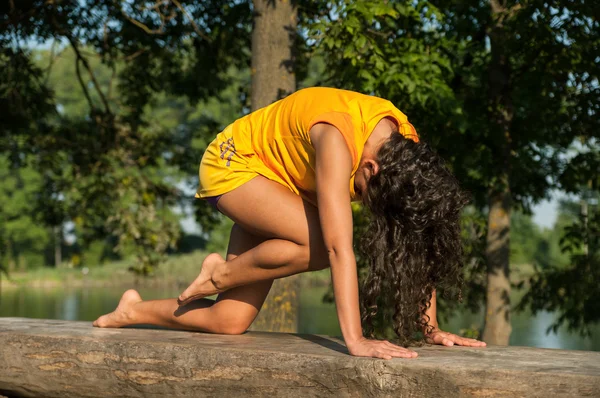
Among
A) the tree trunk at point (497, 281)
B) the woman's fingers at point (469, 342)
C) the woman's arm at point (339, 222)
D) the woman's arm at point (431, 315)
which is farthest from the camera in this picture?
the tree trunk at point (497, 281)

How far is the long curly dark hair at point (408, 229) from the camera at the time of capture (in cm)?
346

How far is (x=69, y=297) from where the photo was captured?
31.5 m

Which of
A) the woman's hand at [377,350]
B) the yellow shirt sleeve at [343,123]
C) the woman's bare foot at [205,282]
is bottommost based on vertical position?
the woman's hand at [377,350]

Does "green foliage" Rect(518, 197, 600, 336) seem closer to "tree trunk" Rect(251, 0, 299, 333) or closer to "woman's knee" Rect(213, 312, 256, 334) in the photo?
"tree trunk" Rect(251, 0, 299, 333)

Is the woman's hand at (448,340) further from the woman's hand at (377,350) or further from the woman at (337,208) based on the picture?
the woman's hand at (377,350)

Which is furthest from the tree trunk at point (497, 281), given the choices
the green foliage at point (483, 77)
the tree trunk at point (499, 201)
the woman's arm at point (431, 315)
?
the woman's arm at point (431, 315)

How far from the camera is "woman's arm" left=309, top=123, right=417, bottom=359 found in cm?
330

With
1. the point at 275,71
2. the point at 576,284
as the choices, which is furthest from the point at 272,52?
the point at 576,284

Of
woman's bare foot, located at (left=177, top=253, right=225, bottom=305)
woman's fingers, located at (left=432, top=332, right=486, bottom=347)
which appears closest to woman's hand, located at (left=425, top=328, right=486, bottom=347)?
woman's fingers, located at (left=432, top=332, right=486, bottom=347)

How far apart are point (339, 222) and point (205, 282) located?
961 mm

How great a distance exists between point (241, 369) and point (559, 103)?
6.23m

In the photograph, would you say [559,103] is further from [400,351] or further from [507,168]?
[400,351]

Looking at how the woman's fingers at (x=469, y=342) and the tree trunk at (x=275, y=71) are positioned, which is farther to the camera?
the tree trunk at (x=275, y=71)

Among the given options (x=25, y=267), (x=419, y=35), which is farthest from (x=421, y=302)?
(x=25, y=267)
